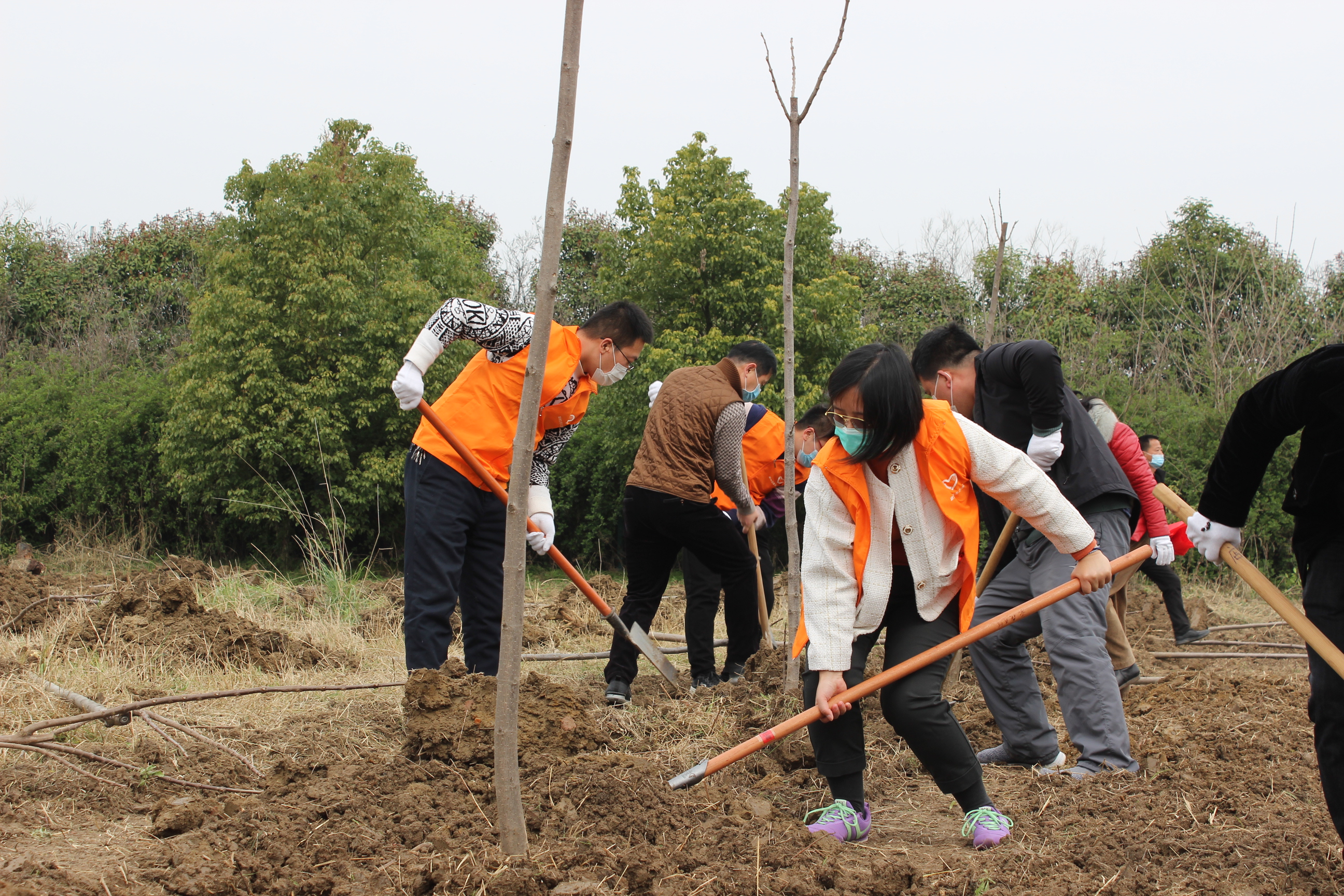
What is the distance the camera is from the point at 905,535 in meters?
2.64

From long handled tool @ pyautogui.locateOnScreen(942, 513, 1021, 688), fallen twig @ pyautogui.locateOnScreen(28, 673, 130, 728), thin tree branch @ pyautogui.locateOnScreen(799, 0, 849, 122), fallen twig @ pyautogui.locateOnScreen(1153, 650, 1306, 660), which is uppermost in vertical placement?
thin tree branch @ pyautogui.locateOnScreen(799, 0, 849, 122)

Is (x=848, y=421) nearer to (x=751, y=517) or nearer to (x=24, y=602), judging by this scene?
(x=751, y=517)

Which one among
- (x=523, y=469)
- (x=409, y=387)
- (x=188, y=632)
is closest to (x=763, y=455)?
(x=409, y=387)

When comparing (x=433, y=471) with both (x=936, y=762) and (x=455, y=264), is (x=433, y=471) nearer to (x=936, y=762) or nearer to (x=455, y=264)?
(x=936, y=762)

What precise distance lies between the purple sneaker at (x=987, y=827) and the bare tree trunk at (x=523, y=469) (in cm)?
129

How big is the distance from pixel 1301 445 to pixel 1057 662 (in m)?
1.41

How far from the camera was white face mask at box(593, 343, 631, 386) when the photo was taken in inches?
156

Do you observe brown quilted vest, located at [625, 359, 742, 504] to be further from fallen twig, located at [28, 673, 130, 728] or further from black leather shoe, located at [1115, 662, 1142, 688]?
fallen twig, located at [28, 673, 130, 728]

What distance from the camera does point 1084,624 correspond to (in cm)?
339

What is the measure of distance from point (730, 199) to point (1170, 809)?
7.85 m

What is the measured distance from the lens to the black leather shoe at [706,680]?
4.86m

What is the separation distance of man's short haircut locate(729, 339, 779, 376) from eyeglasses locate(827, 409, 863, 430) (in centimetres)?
234

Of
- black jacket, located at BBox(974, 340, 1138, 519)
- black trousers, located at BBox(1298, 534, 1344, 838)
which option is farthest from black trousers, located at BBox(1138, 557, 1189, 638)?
black trousers, located at BBox(1298, 534, 1344, 838)

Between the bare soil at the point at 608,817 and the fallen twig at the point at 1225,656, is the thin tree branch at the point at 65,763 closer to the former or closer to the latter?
the bare soil at the point at 608,817
